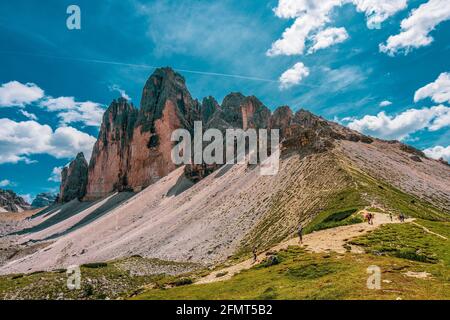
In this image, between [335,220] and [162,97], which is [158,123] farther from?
[335,220]

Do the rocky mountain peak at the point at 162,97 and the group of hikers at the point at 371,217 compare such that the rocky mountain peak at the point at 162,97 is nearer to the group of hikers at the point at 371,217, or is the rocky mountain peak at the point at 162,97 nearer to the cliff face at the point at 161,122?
the cliff face at the point at 161,122

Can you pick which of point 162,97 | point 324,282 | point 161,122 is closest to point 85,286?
point 324,282

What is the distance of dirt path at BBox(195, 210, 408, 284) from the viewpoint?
36688 mm

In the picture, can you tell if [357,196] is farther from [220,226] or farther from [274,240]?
[220,226]

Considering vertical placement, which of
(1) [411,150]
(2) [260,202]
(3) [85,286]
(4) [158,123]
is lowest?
→ (3) [85,286]

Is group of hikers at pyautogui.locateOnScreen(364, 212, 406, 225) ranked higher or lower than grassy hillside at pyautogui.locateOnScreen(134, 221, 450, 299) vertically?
higher

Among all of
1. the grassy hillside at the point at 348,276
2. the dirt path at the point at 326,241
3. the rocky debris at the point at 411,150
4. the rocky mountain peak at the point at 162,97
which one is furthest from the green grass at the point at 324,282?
the rocky mountain peak at the point at 162,97

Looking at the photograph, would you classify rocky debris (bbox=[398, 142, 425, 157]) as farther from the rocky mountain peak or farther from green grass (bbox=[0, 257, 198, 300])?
green grass (bbox=[0, 257, 198, 300])

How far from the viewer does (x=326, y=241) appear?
1590 inches

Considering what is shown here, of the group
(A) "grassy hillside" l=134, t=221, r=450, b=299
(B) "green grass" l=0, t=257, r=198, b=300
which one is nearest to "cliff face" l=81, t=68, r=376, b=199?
(B) "green grass" l=0, t=257, r=198, b=300

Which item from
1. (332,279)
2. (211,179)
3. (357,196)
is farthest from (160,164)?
(332,279)

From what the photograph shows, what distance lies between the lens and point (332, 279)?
24719mm

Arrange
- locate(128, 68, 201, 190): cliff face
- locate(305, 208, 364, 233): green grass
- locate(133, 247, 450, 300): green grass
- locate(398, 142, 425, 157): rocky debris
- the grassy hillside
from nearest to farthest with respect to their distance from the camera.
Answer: locate(133, 247, 450, 300): green grass
the grassy hillside
locate(305, 208, 364, 233): green grass
locate(398, 142, 425, 157): rocky debris
locate(128, 68, 201, 190): cliff face
